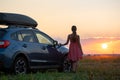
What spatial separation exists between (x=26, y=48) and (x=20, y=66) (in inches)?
27.7

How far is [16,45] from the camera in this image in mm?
16656

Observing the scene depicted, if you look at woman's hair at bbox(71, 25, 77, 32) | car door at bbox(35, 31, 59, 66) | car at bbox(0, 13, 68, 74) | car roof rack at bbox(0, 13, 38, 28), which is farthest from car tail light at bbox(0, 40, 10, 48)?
woman's hair at bbox(71, 25, 77, 32)

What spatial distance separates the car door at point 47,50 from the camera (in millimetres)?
18266

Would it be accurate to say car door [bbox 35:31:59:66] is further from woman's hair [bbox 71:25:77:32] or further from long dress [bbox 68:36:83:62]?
woman's hair [bbox 71:25:77:32]

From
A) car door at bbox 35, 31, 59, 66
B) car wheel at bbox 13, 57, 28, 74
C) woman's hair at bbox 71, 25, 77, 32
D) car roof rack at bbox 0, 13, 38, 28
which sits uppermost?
car roof rack at bbox 0, 13, 38, 28

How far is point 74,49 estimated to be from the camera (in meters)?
19.7

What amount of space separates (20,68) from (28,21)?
7.97ft

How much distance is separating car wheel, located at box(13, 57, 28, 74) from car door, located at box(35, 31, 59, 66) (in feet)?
3.49

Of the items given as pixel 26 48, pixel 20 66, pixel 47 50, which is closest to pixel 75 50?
pixel 47 50

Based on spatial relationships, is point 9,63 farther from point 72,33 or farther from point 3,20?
point 72,33

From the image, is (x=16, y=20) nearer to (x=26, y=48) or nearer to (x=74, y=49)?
(x=26, y=48)

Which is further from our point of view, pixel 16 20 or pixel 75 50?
pixel 75 50

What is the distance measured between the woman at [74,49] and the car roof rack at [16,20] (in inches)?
58.6

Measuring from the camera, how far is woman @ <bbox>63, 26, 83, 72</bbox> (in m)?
19.5
